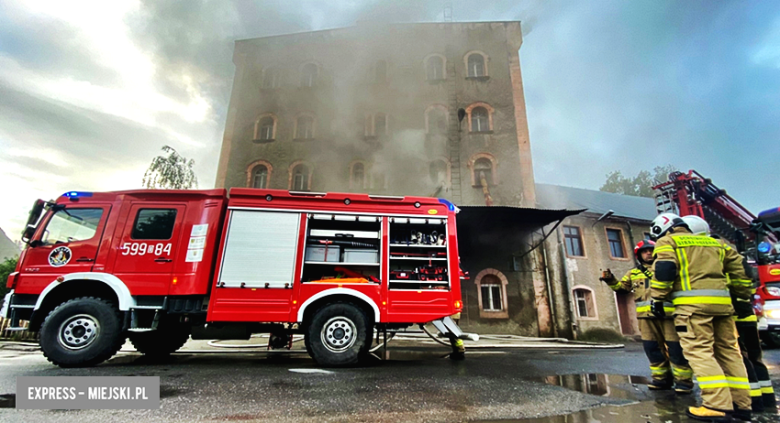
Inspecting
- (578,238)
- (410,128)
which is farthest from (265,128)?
(578,238)

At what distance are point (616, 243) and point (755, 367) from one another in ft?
42.3

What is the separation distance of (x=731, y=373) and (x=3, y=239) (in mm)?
135593

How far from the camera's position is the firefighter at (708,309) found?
8.28 ft

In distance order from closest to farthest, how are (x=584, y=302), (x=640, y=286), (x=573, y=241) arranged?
(x=640, y=286) → (x=584, y=302) → (x=573, y=241)

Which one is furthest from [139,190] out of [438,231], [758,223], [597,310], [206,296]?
[597,310]

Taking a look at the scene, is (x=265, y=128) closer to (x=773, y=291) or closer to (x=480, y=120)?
(x=480, y=120)

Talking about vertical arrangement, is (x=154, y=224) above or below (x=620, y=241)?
below

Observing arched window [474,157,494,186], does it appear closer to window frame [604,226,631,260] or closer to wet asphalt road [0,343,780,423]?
window frame [604,226,631,260]

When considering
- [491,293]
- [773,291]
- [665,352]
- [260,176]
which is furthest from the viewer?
[260,176]

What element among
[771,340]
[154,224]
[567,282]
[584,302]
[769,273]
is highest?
[154,224]

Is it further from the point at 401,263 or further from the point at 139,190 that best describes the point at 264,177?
the point at 401,263

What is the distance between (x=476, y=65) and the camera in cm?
1579

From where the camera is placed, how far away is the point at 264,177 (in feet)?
49.6

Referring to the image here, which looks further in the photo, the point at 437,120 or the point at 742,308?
the point at 437,120
